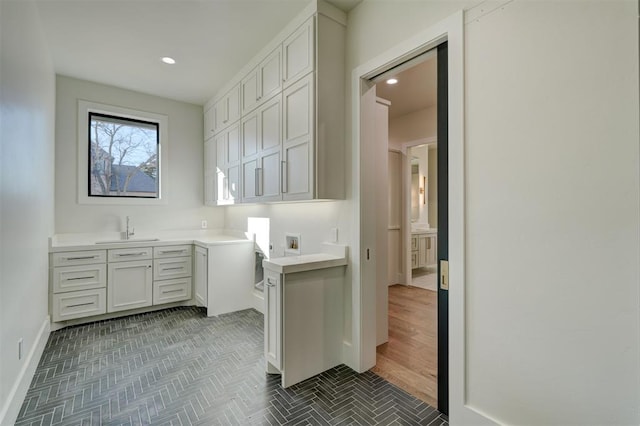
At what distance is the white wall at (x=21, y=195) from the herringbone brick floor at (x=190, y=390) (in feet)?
0.80

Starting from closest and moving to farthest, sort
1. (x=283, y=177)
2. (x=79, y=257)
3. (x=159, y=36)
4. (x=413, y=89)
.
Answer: (x=283, y=177) → (x=159, y=36) → (x=79, y=257) → (x=413, y=89)

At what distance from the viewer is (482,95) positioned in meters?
1.54

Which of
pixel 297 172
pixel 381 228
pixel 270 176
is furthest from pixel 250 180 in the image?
pixel 381 228

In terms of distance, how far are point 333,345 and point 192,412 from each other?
1.07 meters

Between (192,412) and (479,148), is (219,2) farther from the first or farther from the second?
(192,412)

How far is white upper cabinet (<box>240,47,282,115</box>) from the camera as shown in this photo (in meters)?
2.74

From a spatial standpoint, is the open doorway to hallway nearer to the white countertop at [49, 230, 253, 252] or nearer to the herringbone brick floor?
the herringbone brick floor

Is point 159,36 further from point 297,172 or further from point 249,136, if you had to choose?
point 297,172

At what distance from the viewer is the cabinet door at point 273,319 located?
211cm

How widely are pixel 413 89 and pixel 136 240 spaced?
4.27 m

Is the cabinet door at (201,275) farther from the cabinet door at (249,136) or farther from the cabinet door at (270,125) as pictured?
the cabinet door at (270,125)

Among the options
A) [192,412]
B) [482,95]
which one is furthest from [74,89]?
[482,95]

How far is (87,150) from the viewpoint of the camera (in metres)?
3.78

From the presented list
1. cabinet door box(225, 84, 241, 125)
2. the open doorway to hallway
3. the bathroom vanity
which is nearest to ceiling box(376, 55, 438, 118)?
the open doorway to hallway
